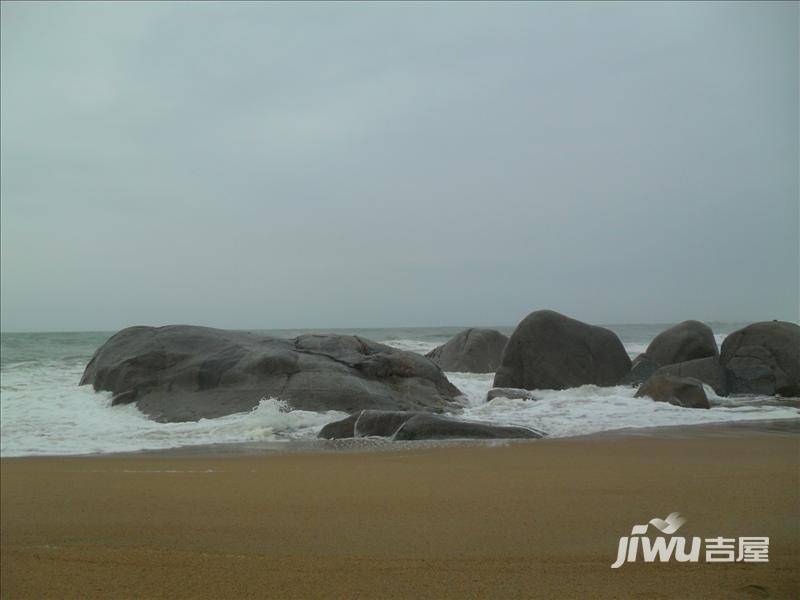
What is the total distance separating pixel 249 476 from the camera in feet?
15.1

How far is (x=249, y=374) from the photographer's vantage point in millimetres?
10070

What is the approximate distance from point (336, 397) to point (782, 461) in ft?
19.9

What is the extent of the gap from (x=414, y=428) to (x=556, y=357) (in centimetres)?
609

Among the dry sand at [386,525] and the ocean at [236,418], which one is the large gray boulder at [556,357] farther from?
the dry sand at [386,525]

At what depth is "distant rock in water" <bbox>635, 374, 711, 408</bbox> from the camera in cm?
956

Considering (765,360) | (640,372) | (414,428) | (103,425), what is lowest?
(103,425)

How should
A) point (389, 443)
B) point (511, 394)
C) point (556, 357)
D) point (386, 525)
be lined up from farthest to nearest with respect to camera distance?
point (556, 357) < point (511, 394) < point (389, 443) < point (386, 525)

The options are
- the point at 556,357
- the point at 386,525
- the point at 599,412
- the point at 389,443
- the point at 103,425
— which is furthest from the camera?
the point at 556,357

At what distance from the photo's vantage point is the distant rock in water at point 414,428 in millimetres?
7047

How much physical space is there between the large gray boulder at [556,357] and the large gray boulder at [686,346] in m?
0.97

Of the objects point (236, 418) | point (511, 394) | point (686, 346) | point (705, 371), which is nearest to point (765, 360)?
point (705, 371)

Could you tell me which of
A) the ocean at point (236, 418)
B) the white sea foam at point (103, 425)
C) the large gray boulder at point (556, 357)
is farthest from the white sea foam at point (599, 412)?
the white sea foam at point (103, 425)

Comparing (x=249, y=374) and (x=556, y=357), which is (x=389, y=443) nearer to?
(x=249, y=374)

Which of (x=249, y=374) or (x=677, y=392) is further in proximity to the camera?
(x=249, y=374)
